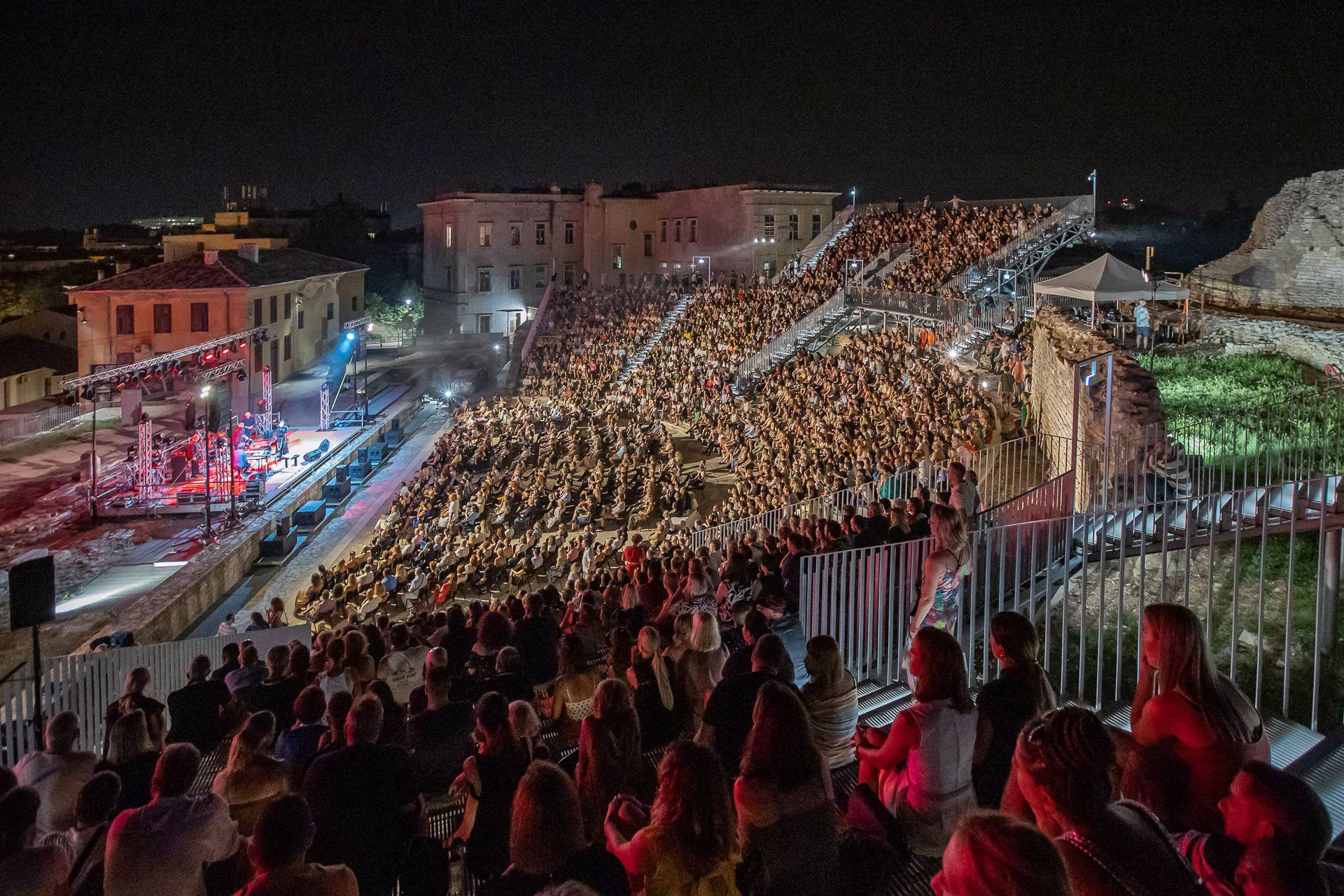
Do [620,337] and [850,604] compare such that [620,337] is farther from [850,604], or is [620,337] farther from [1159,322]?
[850,604]

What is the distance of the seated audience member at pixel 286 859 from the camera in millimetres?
3127

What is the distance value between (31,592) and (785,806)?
716 centimetres

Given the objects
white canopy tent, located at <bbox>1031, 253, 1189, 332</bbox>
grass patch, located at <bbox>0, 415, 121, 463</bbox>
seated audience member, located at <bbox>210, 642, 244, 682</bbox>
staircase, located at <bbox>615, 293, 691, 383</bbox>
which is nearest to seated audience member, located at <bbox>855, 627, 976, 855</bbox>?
seated audience member, located at <bbox>210, 642, 244, 682</bbox>

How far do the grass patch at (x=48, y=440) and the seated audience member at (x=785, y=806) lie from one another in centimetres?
3094

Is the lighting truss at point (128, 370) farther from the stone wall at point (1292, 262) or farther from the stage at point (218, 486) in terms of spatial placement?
→ the stone wall at point (1292, 262)

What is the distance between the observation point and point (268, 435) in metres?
31.5

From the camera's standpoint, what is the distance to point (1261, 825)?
2740 millimetres

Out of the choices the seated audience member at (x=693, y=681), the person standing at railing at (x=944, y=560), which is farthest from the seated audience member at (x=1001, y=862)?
the person standing at railing at (x=944, y=560)

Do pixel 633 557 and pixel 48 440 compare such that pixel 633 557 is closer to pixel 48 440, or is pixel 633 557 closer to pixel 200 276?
pixel 48 440

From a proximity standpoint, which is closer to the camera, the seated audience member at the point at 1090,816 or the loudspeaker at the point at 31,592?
Answer: the seated audience member at the point at 1090,816

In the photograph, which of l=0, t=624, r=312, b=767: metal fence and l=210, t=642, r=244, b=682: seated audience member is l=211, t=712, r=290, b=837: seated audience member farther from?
l=0, t=624, r=312, b=767: metal fence

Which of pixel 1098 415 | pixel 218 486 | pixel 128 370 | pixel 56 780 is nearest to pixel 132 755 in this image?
pixel 56 780

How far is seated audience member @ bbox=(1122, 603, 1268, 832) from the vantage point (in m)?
3.39

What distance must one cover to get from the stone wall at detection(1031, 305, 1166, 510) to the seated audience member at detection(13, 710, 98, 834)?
23.4 feet
